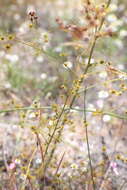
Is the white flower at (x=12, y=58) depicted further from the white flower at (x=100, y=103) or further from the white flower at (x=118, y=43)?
the white flower at (x=118, y=43)

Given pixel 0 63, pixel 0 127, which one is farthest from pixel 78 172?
pixel 0 63

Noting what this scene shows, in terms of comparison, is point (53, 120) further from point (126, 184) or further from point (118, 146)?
point (118, 146)

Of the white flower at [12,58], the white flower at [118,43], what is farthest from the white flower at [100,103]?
the white flower at [118,43]

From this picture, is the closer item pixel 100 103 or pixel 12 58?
pixel 100 103

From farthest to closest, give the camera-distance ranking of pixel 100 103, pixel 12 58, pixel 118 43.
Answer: pixel 118 43
pixel 12 58
pixel 100 103

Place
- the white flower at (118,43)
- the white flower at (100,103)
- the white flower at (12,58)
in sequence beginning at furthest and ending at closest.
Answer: the white flower at (118,43) → the white flower at (12,58) → the white flower at (100,103)

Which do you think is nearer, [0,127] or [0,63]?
[0,127]

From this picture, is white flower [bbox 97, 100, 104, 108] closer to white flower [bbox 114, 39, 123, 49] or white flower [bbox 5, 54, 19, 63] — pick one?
white flower [bbox 5, 54, 19, 63]

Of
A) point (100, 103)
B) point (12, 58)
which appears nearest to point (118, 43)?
point (100, 103)

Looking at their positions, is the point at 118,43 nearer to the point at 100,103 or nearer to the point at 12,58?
the point at 100,103

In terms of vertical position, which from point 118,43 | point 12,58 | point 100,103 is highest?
point 118,43

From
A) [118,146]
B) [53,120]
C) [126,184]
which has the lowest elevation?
[126,184]
